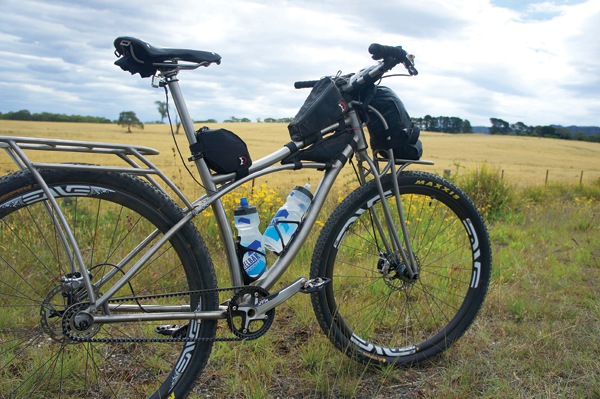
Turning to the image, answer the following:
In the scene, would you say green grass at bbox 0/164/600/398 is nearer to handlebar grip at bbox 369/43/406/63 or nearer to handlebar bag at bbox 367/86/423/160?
handlebar bag at bbox 367/86/423/160

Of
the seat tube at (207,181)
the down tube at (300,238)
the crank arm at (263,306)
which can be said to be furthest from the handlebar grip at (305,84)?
the crank arm at (263,306)

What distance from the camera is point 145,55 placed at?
5.55 ft

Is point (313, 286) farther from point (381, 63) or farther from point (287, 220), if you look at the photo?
point (381, 63)

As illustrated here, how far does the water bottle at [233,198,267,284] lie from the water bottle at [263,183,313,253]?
0.32 ft

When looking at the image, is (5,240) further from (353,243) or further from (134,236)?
(353,243)

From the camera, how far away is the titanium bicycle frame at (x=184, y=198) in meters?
1.52

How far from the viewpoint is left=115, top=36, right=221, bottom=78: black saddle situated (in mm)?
1650

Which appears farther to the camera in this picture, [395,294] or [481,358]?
[395,294]

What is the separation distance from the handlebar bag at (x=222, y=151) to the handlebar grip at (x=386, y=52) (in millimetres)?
916

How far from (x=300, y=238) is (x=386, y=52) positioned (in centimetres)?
115

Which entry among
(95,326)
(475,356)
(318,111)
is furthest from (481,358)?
(95,326)

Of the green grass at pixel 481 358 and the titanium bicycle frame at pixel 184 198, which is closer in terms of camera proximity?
the titanium bicycle frame at pixel 184 198

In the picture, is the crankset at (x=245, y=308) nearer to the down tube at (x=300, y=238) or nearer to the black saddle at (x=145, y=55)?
the down tube at (x=300, y=238)

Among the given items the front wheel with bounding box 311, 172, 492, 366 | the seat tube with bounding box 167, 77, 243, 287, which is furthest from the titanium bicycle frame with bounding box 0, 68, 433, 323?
the front wheel with bounding box 311, 172, 492, 366
